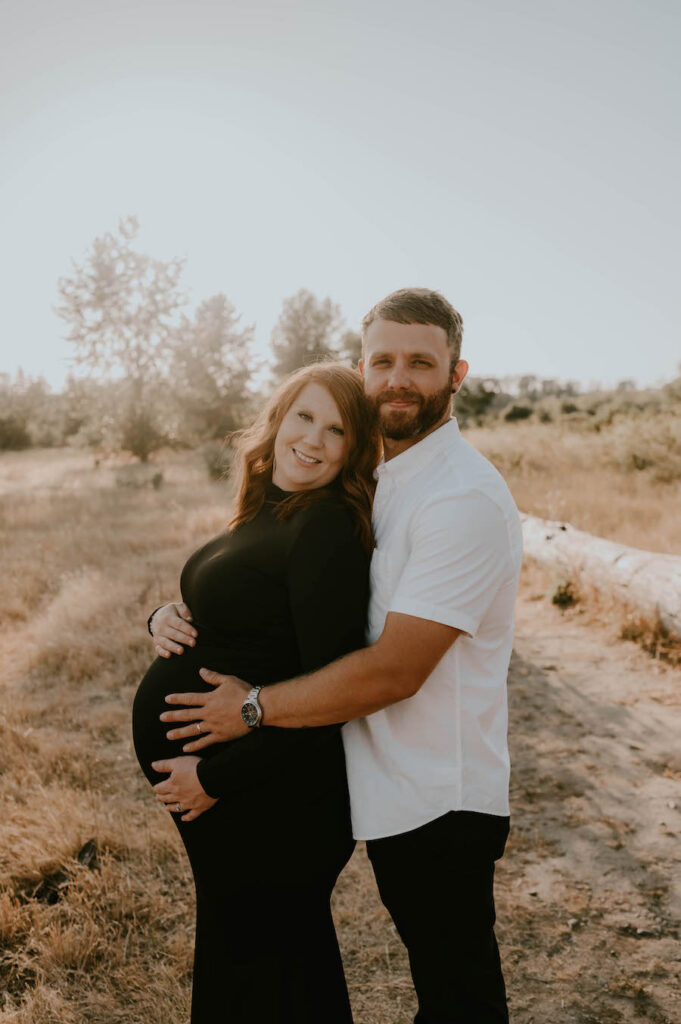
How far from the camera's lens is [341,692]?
165 cm

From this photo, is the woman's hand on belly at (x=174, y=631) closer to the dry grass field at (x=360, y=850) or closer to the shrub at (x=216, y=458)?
the dry grass field at (x=360, y=850)

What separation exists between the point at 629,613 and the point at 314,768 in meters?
5.11

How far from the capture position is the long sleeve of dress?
172 cm

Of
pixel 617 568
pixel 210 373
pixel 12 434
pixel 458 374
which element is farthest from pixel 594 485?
pixel 12 434

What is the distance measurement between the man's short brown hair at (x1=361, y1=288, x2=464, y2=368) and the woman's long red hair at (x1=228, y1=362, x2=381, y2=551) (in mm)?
238

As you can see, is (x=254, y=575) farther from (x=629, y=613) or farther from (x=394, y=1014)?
(x=629, y=613)

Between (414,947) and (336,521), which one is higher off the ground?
(336,521)

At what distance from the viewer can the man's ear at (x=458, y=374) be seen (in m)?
2.20

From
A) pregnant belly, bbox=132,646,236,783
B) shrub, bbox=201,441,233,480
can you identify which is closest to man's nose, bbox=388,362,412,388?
pregnant belly, bbox=132,646,236,783

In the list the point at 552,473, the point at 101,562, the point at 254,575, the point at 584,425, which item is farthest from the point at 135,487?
the point at 254,575

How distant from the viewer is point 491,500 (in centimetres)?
167

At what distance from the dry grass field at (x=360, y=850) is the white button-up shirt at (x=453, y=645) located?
133 cm

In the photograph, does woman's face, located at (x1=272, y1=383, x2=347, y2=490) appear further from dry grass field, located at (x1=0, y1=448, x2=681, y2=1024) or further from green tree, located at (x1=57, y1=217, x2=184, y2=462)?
green tree, located at (x1=57, y1=217, x2=184, y2=462)

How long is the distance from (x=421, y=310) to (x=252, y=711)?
133 centimetres
